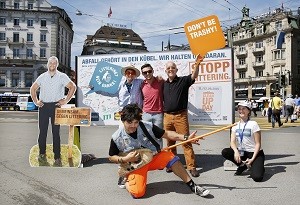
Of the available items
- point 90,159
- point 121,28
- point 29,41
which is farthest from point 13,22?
point 90,159

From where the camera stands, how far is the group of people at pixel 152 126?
4.42 metres

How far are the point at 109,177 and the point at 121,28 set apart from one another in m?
99.5

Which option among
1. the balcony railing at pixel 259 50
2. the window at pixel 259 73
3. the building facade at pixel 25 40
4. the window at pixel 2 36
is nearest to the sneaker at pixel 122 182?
the building facade at pixel 25 40

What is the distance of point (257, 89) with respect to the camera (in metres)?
70.3

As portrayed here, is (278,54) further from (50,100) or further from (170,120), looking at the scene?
(50,100)

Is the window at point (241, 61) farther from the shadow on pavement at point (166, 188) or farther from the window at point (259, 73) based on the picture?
the shadow on pavement at point (166, 188)

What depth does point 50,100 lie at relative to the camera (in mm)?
6195

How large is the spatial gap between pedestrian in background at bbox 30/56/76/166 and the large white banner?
51cm

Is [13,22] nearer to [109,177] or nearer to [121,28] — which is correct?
[121,28]

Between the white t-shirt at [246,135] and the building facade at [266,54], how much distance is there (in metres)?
58.2

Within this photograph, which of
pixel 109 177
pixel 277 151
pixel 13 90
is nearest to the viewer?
pixel 109 177

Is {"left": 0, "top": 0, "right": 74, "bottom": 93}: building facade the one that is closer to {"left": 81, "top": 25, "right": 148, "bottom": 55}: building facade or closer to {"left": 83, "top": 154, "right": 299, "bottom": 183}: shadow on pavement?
{"left": 81, "top": 25, "right": 148, "bottom": 55}: building facade

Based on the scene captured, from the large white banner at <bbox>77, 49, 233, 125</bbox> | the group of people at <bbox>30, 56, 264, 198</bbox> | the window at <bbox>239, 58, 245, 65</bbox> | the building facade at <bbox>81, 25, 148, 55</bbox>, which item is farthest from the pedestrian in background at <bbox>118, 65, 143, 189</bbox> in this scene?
the building facade at <bbox>81, 25, 148, 55</bbox>

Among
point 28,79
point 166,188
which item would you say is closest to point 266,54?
point 28,79
